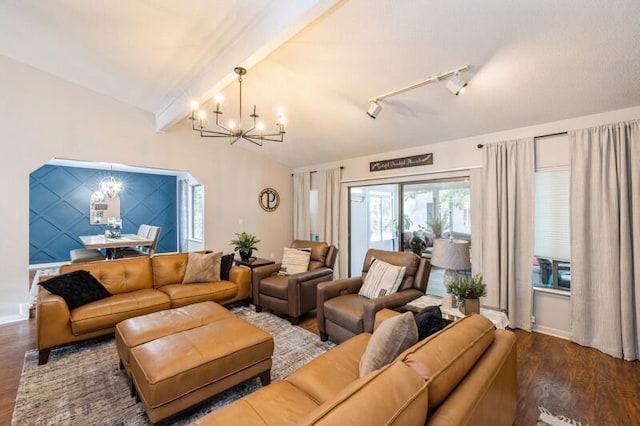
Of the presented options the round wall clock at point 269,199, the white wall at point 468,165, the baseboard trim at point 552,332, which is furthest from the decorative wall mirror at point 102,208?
the baseboard trim at point 552,332

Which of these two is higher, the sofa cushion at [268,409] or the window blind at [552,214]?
the window blind at [552,214]

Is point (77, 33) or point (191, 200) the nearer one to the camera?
point (77, 33)

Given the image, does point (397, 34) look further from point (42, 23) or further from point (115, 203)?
point (115, 203)

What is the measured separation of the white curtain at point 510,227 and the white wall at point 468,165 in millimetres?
148

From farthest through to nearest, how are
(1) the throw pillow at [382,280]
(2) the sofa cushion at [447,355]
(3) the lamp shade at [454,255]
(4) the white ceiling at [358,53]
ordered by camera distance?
(1) the throw pillow at [382,280], (3) the lamp shade at [454,255], (4) the white ceiling at [358,53], (2) the sofa cushion at [447,355]

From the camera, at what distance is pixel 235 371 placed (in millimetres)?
2006

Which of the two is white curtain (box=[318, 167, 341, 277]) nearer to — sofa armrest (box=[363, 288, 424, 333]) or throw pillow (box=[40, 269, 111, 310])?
sofa armrest (box=[363, 288, 424, 333])

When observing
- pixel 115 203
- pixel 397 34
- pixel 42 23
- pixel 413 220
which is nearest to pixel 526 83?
pixel 397 34

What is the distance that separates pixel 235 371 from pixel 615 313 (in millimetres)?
3576

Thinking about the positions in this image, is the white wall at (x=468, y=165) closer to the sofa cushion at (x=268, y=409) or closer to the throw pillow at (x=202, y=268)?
the throw pillow at (x=202, y=268)

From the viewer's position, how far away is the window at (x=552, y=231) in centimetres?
322

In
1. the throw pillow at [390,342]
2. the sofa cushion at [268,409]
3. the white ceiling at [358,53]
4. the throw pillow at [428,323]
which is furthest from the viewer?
the white ceiling at [358,53]

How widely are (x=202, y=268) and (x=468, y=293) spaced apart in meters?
3.17

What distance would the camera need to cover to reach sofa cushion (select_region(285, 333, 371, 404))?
58.0 inches
